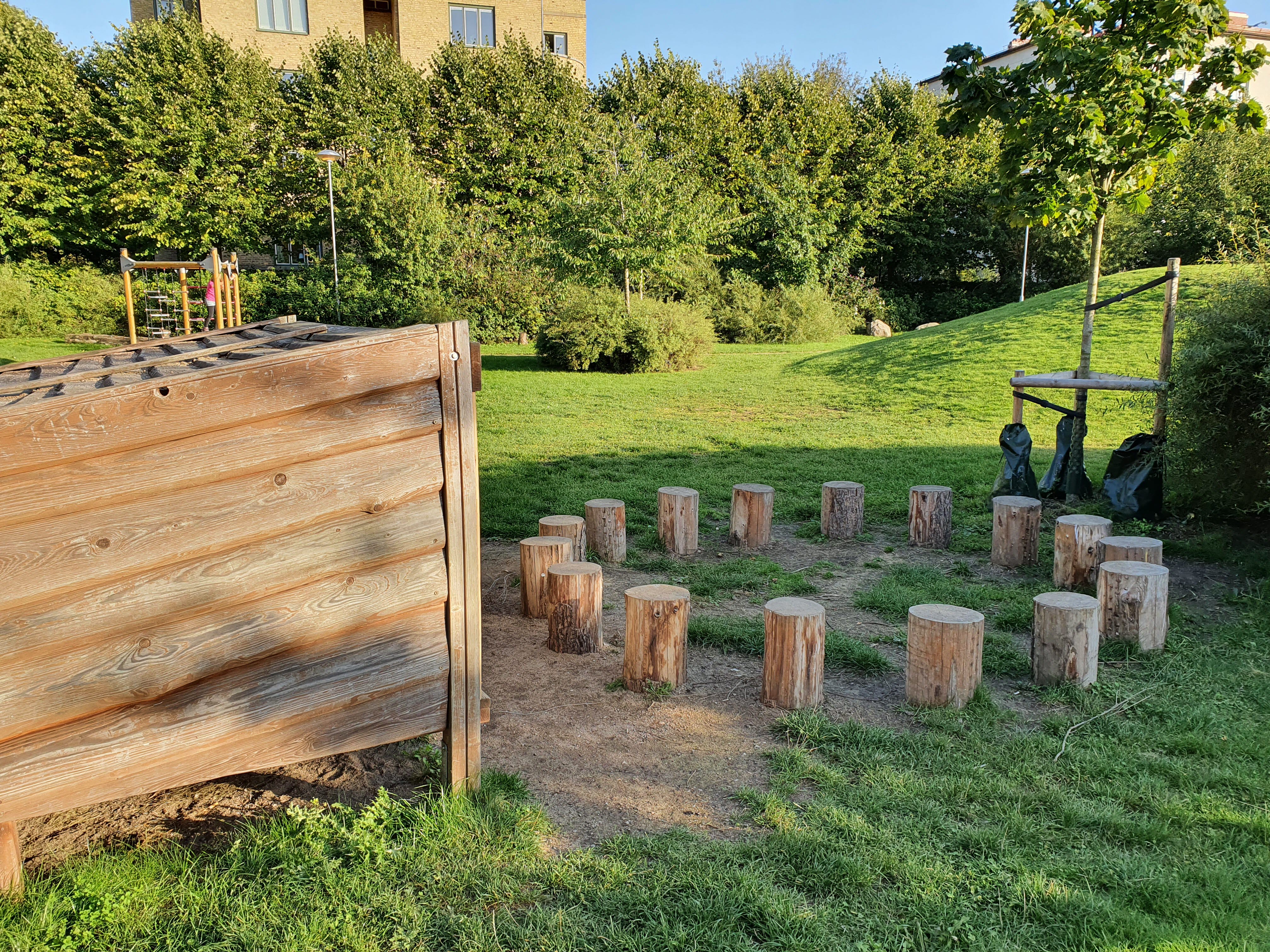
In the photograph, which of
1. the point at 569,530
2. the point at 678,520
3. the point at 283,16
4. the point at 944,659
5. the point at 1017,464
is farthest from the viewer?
the point at 283,16

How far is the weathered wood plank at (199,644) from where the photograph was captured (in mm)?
2568

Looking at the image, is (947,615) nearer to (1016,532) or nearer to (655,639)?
(655,639)

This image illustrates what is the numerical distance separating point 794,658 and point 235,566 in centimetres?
255

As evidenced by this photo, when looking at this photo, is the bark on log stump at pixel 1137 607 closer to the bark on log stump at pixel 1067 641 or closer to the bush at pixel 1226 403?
the bark on log stump at pixel 1067 641

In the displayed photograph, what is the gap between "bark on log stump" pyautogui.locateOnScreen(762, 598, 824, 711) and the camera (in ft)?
14.0

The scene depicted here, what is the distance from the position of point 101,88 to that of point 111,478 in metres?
29.4

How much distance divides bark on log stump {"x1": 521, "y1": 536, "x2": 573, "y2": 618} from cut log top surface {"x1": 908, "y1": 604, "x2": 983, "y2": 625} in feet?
7.10

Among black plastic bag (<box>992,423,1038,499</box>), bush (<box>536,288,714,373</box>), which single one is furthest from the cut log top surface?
bush (<box>536,288,714,373</box>)

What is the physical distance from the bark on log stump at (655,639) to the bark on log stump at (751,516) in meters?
2.58

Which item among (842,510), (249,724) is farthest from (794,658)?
(842,510)

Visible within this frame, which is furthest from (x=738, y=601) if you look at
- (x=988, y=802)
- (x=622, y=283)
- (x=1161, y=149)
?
(x=622, y=283)

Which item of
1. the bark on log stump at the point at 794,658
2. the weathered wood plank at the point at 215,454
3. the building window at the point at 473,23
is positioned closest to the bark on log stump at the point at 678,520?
the bark on log stump at the point at 794,658

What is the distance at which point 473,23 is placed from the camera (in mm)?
32250

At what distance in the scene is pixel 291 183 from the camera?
26750mm
